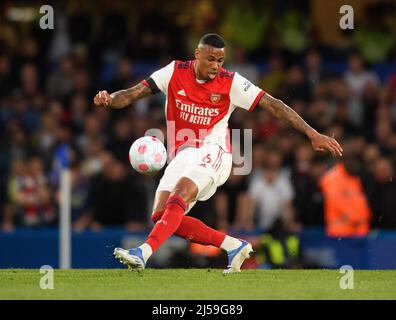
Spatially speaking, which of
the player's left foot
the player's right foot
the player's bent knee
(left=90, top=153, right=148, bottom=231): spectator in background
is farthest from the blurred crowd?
the player's right foot

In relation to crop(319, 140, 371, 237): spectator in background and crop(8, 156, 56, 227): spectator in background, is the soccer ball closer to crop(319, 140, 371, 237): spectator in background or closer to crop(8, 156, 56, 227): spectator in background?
crop(319, 140, 371, 237): spectator in background

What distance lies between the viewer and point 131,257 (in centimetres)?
971

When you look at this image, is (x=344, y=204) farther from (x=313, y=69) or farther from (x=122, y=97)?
(x=122, y=97)

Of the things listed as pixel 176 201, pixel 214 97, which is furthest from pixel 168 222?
pixel 214 97

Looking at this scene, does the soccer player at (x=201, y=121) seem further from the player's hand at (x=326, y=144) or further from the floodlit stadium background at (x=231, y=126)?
the floodlit stadium background at (x=231, y=126)

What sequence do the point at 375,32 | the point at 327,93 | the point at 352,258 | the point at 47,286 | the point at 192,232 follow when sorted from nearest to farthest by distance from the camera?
the point at 47,286 < the point at 192,232 < the point at 352,258 < the point at 327,93 < the point at 375,32

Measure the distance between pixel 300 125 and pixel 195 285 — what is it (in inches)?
73.6

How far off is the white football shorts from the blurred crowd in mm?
4597

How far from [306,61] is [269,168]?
304 cm

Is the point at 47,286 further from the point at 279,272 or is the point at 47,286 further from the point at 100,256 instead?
the point at 100,256

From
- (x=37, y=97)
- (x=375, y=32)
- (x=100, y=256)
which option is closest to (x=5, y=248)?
(x=100, y=256)

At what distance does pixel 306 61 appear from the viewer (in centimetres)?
1878

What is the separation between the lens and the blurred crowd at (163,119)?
16.2 m

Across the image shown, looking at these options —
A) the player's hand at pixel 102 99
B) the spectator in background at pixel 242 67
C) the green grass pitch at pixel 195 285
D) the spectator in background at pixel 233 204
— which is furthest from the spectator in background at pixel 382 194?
the player's hand at pixel 102 99
